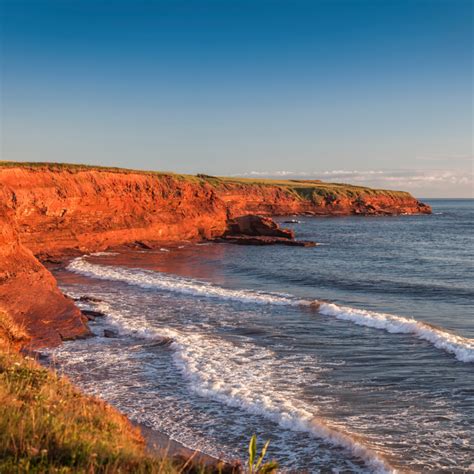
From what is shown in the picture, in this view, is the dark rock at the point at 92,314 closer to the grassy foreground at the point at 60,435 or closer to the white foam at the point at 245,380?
the white foam at the point at 245,380

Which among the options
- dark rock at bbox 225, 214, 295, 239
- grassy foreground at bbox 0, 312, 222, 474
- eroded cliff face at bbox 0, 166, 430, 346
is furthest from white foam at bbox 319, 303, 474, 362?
dark rock at bbox 225, 214, 295, 239

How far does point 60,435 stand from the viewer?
5.40 meters

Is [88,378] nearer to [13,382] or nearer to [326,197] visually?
[13,382]

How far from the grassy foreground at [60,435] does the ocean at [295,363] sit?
3.13 meters

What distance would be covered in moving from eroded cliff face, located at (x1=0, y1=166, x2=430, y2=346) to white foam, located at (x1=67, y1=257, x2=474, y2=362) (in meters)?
3.58

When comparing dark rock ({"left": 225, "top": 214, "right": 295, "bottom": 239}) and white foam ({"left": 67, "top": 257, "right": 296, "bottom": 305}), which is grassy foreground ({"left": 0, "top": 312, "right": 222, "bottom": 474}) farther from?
dark rock ({"left": 225, "top": 214, "right": 295, "bottom": 239})

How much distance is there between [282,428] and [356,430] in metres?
1.47

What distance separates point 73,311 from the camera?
17562 mm

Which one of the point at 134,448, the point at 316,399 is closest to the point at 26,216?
the point at 316,399

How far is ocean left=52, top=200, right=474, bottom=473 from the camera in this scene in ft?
31.5

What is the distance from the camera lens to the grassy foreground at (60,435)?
4.81m

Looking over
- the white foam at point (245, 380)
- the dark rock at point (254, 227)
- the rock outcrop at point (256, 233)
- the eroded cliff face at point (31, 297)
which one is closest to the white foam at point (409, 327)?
the white foam at point (245, 380)

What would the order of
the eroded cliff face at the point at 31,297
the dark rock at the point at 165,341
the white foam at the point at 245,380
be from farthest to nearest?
the dark rock at the point at 165,341 < the eroded cliff face at the point at 31,297 < the white foam at the point at 245,380

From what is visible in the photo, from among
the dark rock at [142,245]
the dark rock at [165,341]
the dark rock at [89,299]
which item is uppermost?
the dark rock at [142,245]
